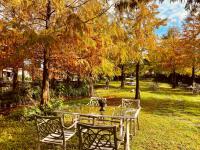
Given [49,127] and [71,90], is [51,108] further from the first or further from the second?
[71,90]

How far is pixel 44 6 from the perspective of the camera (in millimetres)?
10273

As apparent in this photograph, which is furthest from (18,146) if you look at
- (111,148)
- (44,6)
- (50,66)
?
(44,6)

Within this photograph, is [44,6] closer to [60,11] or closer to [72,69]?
[60,11]

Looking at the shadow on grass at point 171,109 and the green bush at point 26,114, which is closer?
the green bush at point 26,114

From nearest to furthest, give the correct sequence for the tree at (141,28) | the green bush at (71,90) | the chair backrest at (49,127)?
the chair backrest at (49,127) → the tree at (141,28) → the green bush at (71,90)

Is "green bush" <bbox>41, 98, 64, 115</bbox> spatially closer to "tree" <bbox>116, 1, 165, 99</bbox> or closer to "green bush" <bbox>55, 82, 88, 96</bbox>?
"tree" <bbox>116, 1, 165, 99</bbox>

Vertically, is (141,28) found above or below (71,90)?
above

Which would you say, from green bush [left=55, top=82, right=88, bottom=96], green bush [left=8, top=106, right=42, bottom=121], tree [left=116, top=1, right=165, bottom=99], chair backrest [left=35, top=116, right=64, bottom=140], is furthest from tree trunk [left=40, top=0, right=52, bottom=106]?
A: green bush [left=55, top=82, right=88, bottom=96]

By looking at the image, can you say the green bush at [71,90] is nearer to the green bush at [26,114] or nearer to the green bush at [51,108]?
the green bush at [51,108]

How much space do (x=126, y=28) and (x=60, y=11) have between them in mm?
7700

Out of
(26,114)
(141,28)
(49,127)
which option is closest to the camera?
(49,127)

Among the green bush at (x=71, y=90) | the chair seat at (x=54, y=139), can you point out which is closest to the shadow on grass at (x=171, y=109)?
the green bush at (x=71, y=90)

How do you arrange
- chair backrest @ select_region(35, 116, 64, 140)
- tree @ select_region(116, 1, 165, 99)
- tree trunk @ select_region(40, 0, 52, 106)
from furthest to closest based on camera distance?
tree @ select_region(116, 1, 165, 99) → tree trunk @ select_region(40, 0, 52, 106) → chair backrest @ select_region(35, 116, 64, 140)

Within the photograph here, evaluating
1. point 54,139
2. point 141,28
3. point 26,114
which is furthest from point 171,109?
point 54,139
